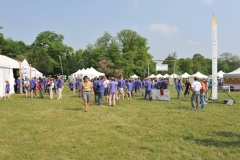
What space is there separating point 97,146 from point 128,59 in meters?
58.1

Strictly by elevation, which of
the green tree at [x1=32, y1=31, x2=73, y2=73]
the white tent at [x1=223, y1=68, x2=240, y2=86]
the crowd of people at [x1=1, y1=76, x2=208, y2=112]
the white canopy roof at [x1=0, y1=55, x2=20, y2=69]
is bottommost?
the crowd of people at [x1=1, y1=76, x2=208, y2=112]

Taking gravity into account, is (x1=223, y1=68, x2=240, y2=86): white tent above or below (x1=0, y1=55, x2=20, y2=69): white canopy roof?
below

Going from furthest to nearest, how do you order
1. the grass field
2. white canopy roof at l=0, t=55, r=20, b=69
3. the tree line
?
1. the tree line
2. white canopy roof at l=0, t=55, r=20, b=69
3. the grass field

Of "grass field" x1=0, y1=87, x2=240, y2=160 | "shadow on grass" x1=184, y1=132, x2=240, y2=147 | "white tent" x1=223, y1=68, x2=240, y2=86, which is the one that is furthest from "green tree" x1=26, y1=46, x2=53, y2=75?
"shadow on grass" x1=184, y1=132, x2=240, y2=147

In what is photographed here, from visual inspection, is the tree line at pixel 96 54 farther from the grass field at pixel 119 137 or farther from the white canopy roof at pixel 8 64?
the grass field at pixel 119 137

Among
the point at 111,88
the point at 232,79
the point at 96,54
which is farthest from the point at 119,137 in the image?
the point at 96,54

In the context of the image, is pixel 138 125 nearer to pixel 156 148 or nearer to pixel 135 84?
pixel 156 148

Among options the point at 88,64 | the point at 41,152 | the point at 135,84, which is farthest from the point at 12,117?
the point at 88,64

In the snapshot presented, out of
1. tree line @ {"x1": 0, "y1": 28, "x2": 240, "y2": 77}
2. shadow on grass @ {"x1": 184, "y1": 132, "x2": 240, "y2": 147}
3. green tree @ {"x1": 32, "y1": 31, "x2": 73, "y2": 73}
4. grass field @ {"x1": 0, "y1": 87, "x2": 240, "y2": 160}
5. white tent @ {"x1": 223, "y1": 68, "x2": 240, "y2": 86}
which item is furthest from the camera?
green tree @ {"x1": 32, "y1": 31, "x2": 73, "y2": 73}

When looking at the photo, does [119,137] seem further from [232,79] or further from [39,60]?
[39,60]

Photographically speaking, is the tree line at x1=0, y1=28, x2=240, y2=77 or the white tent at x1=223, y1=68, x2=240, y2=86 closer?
the white tent at x1=223, y1=68, x2=240, y2=86

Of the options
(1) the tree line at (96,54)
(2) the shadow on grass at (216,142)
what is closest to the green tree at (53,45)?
(1) the tree line at (96,54)

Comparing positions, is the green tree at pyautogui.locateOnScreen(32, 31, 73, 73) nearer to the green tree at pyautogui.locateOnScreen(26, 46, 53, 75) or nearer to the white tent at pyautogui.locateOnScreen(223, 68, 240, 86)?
the green tree at pyautogui.locateOnScreen(26, 46, 53, 75)

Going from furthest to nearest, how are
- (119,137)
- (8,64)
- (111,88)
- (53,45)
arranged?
(53,45) → (8,64) → (111,88) → (119,137)
